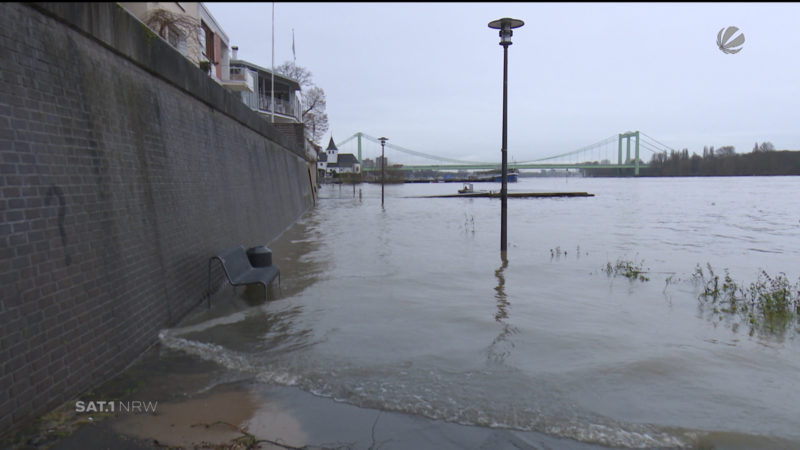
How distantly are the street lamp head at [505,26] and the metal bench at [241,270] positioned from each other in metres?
7.40

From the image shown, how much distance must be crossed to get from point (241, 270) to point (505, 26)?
799 centimetres

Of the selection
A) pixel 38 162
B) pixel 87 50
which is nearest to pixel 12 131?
pixel 38 162

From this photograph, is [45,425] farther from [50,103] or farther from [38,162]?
[50,103]

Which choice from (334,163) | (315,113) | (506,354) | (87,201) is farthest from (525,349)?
(334,163)

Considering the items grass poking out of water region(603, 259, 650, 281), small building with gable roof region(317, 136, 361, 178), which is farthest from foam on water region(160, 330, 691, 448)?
small building with gable roof region(317, 136, 361, 178)

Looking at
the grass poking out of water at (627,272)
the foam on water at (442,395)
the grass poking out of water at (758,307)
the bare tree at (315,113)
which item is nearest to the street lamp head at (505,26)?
the grass poking out of water at (627,272)

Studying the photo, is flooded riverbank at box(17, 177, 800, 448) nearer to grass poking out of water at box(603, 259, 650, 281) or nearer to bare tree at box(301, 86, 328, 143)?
grass poking out of water at box(603, 259, 650, 281)

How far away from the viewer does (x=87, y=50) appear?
4.78 metres

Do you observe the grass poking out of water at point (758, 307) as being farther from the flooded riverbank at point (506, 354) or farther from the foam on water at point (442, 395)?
the foam on water at point (442, 395)

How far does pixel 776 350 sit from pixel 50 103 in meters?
7.89

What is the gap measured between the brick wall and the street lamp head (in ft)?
23.1

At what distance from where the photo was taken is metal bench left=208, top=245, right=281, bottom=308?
7.38 meters

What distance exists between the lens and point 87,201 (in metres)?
4.38

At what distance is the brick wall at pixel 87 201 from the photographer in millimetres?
3516
